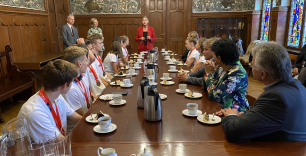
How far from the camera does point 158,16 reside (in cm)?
901

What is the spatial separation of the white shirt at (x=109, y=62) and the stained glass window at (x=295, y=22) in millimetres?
4705

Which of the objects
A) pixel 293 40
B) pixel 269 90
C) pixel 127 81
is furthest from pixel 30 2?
pixel 293 40

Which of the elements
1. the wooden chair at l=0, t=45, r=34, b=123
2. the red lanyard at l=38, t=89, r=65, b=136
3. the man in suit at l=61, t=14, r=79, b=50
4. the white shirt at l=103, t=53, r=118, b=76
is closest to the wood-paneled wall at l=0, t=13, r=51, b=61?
the wooden chair at l=0, t=45, r=34, b=123

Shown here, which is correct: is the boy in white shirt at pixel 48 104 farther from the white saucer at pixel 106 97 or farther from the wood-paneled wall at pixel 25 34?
the wood-paneled wall at pixel 25 34

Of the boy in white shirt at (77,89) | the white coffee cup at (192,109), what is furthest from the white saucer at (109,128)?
the boy in white shirt at (77,89)

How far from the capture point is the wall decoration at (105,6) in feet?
28.6

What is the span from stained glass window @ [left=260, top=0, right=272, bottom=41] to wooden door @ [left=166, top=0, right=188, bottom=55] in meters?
2.65

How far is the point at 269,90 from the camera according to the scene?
140 cm

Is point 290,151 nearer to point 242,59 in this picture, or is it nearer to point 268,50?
point 268,50

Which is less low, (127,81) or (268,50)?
(268,50)

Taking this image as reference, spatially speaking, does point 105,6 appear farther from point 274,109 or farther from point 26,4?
point 274,109

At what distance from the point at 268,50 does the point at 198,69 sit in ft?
6.78

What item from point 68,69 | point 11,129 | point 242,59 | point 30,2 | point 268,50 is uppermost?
point 30,2

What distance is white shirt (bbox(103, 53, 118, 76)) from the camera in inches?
175
